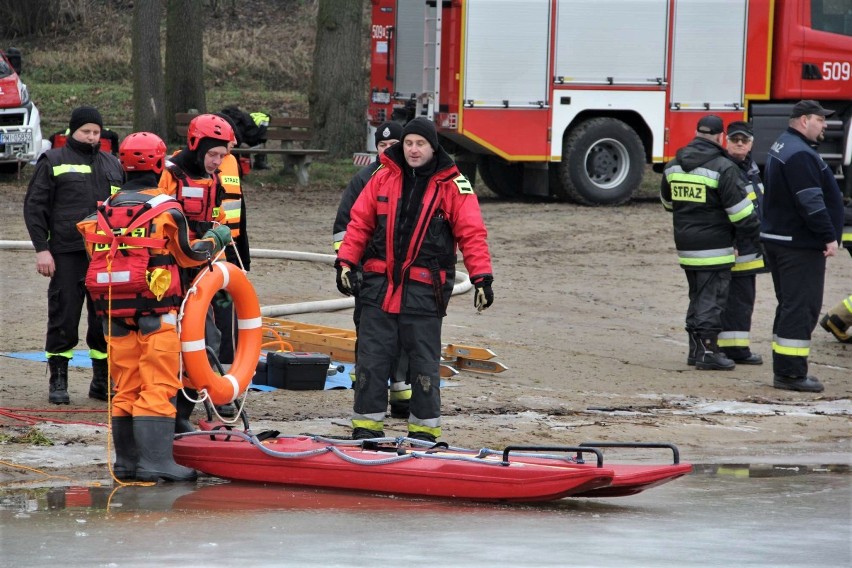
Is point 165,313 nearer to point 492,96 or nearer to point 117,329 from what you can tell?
point 117,329

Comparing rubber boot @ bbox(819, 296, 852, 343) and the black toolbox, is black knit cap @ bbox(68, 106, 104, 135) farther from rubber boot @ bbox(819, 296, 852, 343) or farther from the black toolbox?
rubber boot @ bbox(819, 296, 852, 343)

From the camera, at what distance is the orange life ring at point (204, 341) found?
22.5 ft

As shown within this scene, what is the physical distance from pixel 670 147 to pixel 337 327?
925 centimetres

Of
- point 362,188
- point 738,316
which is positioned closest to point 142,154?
point 362,188

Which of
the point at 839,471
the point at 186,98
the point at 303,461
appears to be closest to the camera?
the point at 303,461

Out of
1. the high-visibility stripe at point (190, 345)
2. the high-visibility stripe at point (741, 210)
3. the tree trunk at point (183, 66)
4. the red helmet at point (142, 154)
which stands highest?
the tree trunk at point (183, 66)

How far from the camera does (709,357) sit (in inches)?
412

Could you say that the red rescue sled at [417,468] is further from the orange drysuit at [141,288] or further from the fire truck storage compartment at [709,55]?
the fire truck storage compartment at [709,55]

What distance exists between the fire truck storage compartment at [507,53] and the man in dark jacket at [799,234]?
29.6 feet

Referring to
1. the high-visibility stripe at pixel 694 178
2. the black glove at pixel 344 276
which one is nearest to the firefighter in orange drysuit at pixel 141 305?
the black glove at pixel 344 276

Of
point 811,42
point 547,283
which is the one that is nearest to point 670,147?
point 811,42

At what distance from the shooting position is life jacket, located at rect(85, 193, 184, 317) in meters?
6.62

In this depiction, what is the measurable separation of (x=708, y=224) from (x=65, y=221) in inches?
192

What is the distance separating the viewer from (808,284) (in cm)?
964
